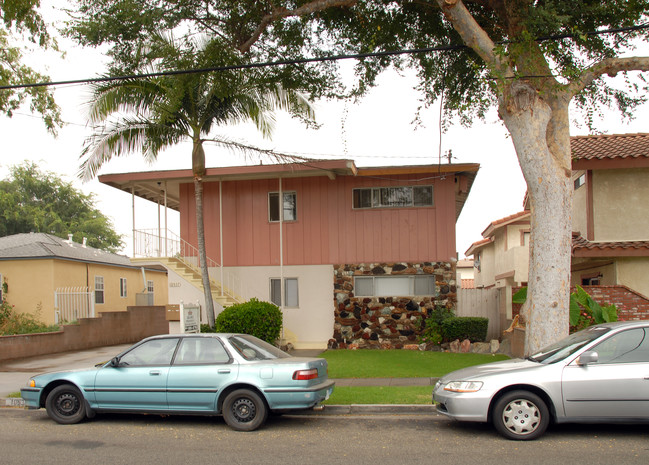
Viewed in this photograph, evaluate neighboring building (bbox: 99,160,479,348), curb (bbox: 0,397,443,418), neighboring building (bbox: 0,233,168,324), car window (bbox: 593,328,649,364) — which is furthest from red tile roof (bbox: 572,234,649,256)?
neighboring building (bbox: 0,233,168,324)

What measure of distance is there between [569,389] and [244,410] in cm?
421

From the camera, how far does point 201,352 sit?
8859 millimetres

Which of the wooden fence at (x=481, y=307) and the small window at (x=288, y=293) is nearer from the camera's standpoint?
the wooden fence at (x=481, y=307)

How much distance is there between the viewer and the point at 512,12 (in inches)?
484

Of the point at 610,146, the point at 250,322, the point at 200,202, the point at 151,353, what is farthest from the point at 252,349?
the point at 610,146

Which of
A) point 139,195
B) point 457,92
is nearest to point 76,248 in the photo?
point 139,195

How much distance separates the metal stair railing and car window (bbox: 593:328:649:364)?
1330 cm

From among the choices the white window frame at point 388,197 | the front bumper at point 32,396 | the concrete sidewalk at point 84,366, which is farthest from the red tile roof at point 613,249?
the front bumper at point 32,396

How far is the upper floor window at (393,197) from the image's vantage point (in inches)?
762

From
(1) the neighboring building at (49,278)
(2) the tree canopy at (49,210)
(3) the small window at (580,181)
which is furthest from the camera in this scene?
(2) the tree canopy at (49,210)

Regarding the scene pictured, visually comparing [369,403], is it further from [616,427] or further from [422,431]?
[616,427]

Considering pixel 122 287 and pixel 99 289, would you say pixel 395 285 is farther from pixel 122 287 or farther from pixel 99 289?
pixel 122 287

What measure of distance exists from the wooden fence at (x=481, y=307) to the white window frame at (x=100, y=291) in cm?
1553

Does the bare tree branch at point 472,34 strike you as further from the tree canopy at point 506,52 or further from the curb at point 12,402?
the curb at point 12,402
